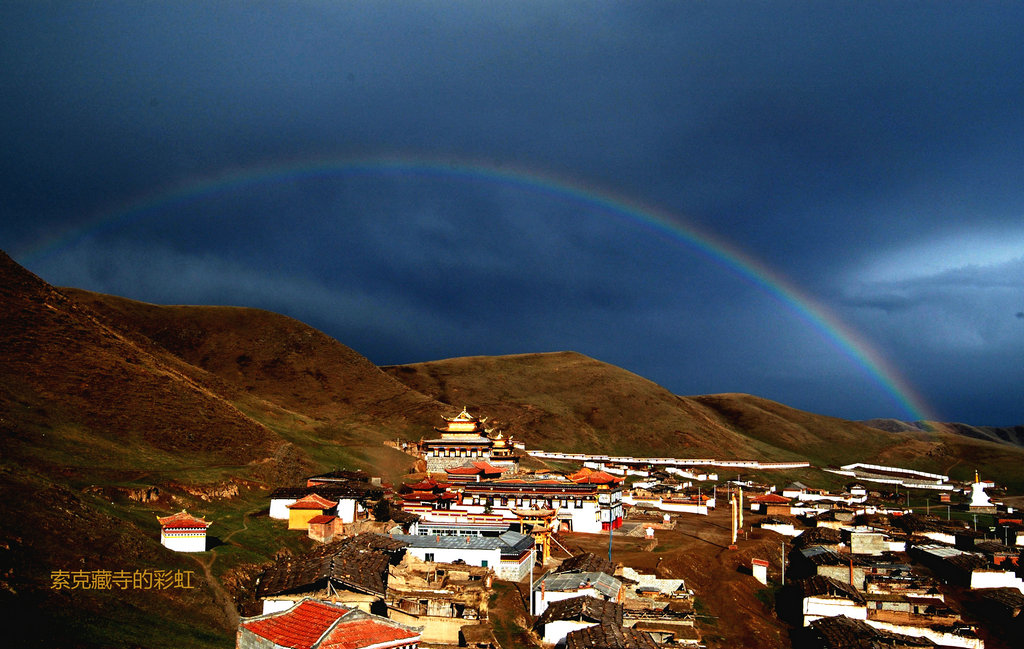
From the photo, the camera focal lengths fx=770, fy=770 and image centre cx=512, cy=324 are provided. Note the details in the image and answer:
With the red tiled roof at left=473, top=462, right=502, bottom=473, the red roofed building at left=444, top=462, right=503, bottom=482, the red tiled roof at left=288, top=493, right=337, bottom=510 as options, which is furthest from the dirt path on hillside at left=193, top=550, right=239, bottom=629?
the red tiled roof at left=473, top=462, right=502, bottom=473

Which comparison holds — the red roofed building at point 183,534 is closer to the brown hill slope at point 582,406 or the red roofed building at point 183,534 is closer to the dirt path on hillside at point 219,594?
the dirt path on hillside at point 219,594

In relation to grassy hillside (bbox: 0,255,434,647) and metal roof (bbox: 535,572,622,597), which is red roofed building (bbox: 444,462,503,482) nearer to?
grassy hillside (bbox: 0,255,434,647)

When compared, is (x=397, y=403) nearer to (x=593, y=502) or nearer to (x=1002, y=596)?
(x=593, y=502)

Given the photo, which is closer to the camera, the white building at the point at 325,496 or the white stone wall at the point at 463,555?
the white stone wall at the point at 463,555

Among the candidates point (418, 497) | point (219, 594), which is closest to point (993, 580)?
point (418, 497)

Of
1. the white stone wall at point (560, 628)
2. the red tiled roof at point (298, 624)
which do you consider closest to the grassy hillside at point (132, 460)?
the red tiled roof at point (298, 624)

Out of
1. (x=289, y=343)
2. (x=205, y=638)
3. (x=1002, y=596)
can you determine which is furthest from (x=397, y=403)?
(x=205, y=638)
